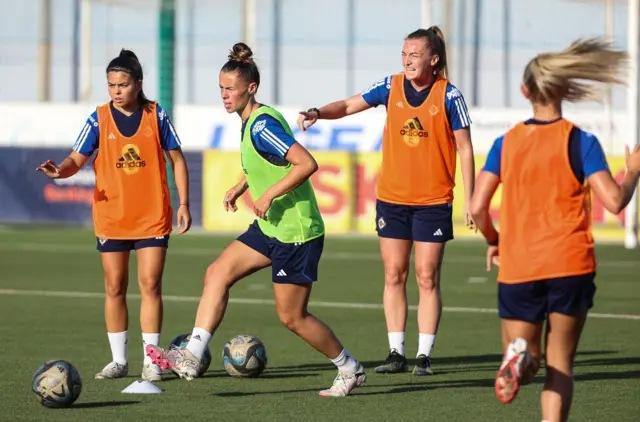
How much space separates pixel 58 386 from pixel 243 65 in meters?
2.18

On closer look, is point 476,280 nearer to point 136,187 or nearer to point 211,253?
point 211,253

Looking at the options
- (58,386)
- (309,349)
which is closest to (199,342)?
(58,386)

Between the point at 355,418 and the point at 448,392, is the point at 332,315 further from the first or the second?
the point at 355,418

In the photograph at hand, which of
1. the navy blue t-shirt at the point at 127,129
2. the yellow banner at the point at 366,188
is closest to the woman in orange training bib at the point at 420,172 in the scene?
the navy blue t-shirt at the point at 127,129

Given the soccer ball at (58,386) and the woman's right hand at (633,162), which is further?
the soccer ball at (58,386)

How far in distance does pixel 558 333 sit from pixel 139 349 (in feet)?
17.1

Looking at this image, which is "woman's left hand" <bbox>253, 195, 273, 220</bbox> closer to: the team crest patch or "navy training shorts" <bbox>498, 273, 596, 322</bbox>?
the team crest patch

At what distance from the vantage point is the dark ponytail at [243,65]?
27.7ft

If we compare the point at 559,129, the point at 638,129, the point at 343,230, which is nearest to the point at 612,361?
the point at 559,129

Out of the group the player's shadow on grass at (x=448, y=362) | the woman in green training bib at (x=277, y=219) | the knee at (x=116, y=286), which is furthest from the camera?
the player's shadow on grass at (x=448, y=362)

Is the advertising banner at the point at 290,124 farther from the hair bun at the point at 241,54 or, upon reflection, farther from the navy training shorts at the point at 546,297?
the navy training shorts at the point at 546,297

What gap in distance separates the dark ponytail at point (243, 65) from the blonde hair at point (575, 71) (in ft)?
7.97

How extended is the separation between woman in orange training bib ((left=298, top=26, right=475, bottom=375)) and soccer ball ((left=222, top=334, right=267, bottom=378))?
87 centimetres

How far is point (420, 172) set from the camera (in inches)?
384
